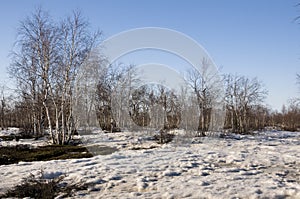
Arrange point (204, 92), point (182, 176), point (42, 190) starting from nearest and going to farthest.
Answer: point (42, 190) → point (182, 176) → point (204, 92)

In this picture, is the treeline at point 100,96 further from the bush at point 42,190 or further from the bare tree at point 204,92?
the bush at point 42,190

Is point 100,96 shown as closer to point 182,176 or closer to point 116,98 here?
point 116,98

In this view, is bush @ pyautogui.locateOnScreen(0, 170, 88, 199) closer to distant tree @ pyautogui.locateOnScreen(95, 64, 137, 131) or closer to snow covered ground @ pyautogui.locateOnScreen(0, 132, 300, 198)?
snow covered ground @ pyautogui.locateOnScreen(0, 132, 300, 198)

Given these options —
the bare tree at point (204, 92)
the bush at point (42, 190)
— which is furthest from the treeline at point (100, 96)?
the bush at point (42, 190)

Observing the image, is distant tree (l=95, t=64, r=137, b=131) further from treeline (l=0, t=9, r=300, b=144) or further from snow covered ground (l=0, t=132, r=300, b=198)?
snow covered ground (l=0, t=132, r=300, b=198)

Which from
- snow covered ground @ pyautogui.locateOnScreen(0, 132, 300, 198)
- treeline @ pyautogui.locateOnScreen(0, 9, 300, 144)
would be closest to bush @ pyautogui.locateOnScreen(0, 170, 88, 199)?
snow covered ground @ pyautogui.locateOnScreen(0, 132, 300, 198)

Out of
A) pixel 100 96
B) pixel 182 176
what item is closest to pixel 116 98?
pixel 100 96

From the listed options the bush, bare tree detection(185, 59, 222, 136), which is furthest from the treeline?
the bush

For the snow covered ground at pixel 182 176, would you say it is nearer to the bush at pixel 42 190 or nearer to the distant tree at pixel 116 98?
the bush at pixel 42 190

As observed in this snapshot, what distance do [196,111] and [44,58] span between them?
11.0 metres

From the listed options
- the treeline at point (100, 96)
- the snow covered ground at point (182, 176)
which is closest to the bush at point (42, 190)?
the snow covered ground at point (182, 176)

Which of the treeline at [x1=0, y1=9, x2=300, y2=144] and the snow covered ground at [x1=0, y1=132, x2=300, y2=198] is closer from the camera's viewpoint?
the snow covered ground at [x1=0, y1=132, x2=300, y2=198]

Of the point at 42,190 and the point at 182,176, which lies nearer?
the point at 42,190

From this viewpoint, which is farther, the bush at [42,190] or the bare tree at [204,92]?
the bare tree at [204,92]
